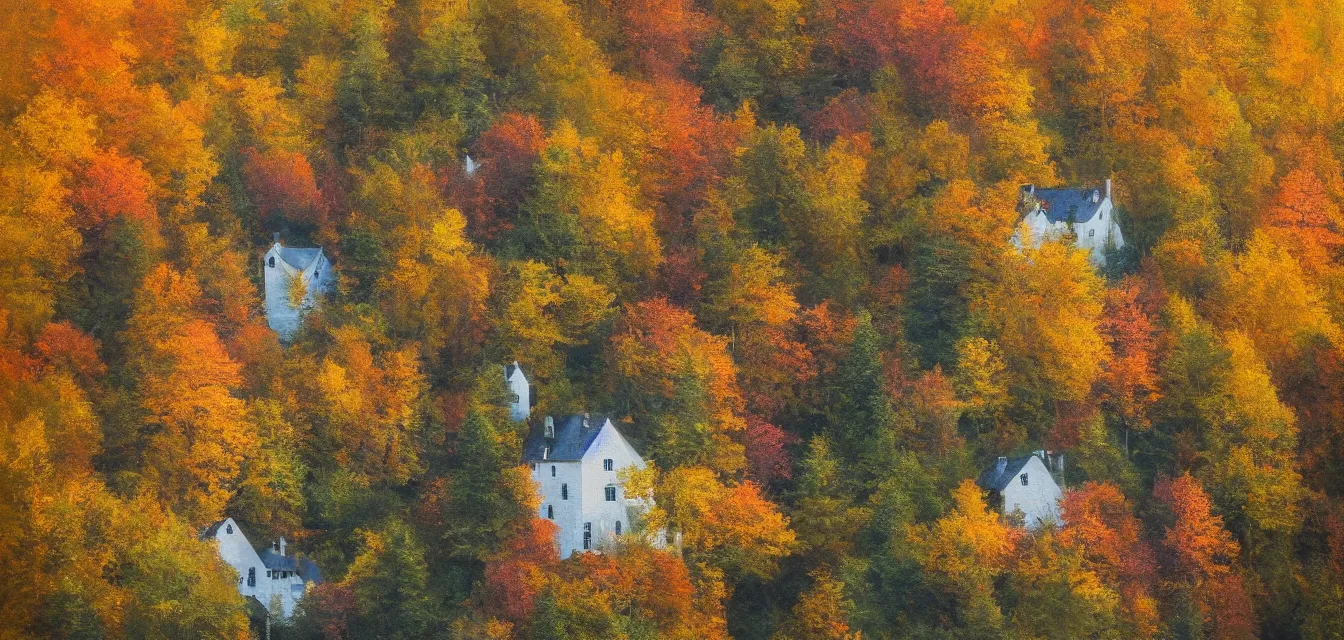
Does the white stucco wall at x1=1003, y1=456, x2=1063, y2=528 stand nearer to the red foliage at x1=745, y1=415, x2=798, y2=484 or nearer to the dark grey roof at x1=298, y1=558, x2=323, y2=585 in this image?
the red foliage at x1=745, y1=415, x2=798, y2=484

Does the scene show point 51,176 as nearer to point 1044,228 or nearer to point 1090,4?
point 1044,228

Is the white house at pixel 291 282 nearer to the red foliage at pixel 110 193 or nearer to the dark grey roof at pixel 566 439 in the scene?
the red foliage at pixel 110 193

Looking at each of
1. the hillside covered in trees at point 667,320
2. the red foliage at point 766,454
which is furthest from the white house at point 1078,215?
the red foliage at point 766,454

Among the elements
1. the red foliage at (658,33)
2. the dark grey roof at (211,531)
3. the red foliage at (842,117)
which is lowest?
the dark grey roof at (211,531)

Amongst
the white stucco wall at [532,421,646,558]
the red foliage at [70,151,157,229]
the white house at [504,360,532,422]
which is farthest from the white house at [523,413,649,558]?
the red foliage at [70,151,157,229]

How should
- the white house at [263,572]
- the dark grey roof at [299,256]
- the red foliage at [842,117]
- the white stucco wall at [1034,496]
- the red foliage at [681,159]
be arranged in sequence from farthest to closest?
the red foliage at [842,117] < the red foliage at [681,159] < the dark grey roof at [299,256] < the white stucco wall at [1034,496] < the white house at [263,572]

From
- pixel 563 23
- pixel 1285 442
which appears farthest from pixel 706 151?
pixel 1285 442

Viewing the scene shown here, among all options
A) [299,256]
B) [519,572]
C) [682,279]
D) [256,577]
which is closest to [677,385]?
[682,279]

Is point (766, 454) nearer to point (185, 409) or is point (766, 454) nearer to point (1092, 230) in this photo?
point (1092, 230)
